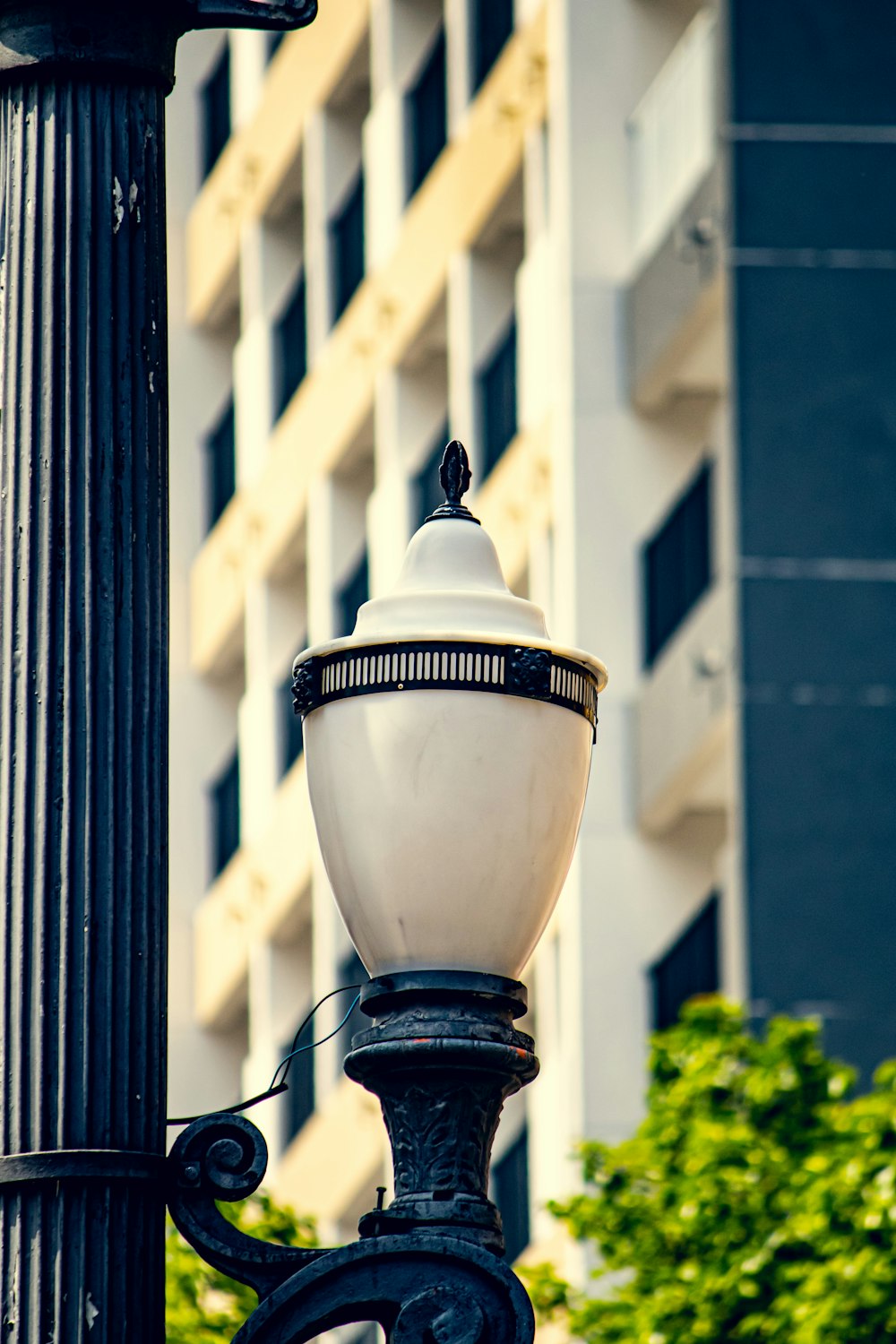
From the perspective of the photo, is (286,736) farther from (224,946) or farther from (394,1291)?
(394,1291)

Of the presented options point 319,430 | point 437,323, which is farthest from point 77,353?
point 319,430

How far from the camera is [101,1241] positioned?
3.97 metres

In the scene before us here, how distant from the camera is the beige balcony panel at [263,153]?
114 ft

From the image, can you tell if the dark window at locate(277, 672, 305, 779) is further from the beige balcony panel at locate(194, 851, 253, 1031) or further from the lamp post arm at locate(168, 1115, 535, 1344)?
the lamp post arm at locate(168, 1115, 535, 1344)

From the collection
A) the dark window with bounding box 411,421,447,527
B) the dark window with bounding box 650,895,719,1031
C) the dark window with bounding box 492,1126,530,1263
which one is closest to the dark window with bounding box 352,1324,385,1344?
the dark window with bounding box 492,1126,530,1263

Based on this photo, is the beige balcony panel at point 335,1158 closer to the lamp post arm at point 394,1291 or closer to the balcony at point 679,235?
the balcony at point 679,235

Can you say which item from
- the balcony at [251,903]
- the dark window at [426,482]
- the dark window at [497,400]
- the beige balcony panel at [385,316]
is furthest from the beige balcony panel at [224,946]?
the dark window at [497,400]

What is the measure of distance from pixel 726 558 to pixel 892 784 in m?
2.19

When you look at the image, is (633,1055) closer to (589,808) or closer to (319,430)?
(589,808)

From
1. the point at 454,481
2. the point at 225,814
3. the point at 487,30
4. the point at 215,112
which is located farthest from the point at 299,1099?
the point at 454,481

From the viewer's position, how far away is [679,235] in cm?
2562

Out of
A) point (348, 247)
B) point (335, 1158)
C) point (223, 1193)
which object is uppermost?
point (348, 247)

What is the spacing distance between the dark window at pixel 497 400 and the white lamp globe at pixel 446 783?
83.0ft

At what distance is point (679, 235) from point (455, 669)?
2175 centimetres
